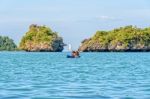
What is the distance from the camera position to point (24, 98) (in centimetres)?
3191

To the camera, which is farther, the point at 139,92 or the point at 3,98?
the point at 139,92

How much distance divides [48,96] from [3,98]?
294 centimetres

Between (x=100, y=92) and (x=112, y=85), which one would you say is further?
(x=112, y=85)

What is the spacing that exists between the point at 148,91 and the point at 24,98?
29.1ft

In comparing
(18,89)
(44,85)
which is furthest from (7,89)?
(44,85)

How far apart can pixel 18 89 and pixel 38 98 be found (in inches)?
220

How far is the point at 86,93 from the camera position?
3456 cm

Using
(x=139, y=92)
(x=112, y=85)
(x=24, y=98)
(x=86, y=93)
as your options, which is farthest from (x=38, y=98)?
(x=112, y=85)

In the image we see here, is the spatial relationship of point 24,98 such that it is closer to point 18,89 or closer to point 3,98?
point 3,98

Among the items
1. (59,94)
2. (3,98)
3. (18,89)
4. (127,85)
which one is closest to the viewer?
(3,98)

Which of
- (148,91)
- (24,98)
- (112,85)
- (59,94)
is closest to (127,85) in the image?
(112,85)

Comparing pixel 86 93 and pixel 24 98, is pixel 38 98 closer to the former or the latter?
pixel 24 98

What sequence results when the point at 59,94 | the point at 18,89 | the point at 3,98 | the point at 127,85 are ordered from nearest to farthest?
the point at 3,98
the point at 59,94
the point at 18,89
the point at 127,85

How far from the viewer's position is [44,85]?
1619 inches
